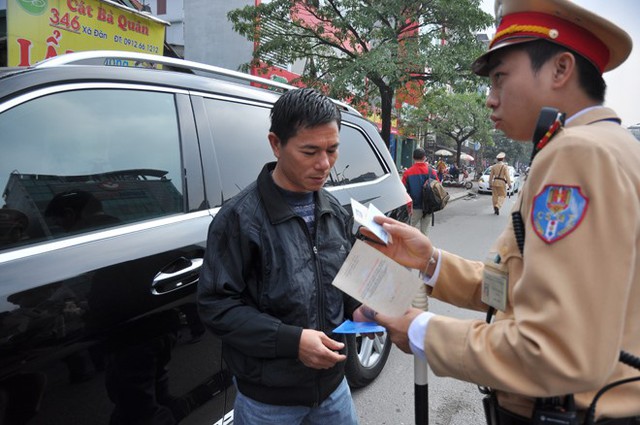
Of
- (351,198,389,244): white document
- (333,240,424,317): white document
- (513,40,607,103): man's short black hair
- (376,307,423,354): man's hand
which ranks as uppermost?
(513,40,607,103): man's short black hair

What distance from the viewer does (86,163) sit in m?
1.57

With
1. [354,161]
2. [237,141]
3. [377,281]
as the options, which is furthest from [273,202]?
[354,161]

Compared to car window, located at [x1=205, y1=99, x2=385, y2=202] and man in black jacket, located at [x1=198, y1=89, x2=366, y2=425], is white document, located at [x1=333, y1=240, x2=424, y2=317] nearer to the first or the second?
man in black jacket, located at [x1=198, y1=89, x2=366, y2=425]

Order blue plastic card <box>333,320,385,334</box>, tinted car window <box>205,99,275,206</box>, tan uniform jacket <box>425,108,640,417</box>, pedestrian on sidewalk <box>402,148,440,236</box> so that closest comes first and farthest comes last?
tan uniform jacket <box>425,108,640,417</box> → blue plastic card <box>333,320,385,334</box> → tinted car window <box>205,99,275,206</box> → pedestrian on sidewalk <box>402,148,440,236</box>

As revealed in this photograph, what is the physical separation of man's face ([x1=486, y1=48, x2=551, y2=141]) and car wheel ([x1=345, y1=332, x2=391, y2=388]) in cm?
177

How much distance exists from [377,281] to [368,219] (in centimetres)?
21

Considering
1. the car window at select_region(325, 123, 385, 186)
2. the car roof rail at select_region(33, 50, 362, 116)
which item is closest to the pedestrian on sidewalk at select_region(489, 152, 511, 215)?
the car window at select_region(325, 123, 385, 186)

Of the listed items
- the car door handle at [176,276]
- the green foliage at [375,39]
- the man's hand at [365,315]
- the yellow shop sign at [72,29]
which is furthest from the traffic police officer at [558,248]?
the green foliage at [375,39]

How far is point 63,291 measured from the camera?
1316 mm

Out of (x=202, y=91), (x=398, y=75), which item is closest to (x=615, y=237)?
(x=202, y=91)

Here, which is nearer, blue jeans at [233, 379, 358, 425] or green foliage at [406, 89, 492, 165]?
blue jeans at [233, 379, 358, 425]

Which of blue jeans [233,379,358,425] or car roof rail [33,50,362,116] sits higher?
car roof rail [33,50,362,116]

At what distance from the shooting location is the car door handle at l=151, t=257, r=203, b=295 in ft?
5.14

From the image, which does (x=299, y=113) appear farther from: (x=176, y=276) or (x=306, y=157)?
(x=176, y=276)
